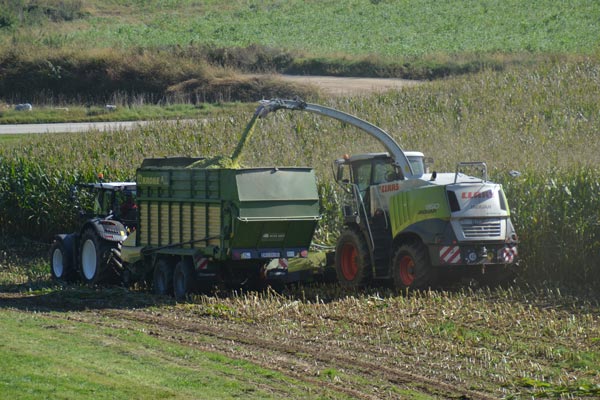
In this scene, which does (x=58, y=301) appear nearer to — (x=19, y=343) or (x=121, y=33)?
(x=19, y=343)

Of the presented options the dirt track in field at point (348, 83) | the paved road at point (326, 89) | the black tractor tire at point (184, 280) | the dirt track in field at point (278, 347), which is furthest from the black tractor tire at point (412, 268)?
the dirt track in field at point (348, 83)

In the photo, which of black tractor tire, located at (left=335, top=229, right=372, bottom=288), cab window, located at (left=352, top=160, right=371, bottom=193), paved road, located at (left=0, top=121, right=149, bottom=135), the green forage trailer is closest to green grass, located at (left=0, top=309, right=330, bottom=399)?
the green forage trailer

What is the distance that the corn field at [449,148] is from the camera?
17.7m

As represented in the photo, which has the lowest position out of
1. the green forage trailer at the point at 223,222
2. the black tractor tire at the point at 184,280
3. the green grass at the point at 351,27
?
the black tractor tire at the point at 184,280

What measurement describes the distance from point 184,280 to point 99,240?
293 cm

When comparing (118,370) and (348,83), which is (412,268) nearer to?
(118,370)

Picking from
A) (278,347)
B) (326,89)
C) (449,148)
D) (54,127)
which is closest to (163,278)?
(278,347)

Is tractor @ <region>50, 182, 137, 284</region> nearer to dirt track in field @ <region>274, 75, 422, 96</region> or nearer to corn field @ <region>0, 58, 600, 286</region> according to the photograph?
corn field @ <region>0, 58, 600, 286</region>

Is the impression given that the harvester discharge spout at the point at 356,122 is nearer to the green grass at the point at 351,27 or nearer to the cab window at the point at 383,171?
the cab window at the point at 383,171

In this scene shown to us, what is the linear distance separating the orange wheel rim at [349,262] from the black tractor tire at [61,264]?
6.05 meters

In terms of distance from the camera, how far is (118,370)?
10648 mm

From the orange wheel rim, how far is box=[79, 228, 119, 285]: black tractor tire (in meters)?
4.67

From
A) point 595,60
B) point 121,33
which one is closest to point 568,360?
point 595,60

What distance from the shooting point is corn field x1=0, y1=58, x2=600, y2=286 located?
1773 cm
